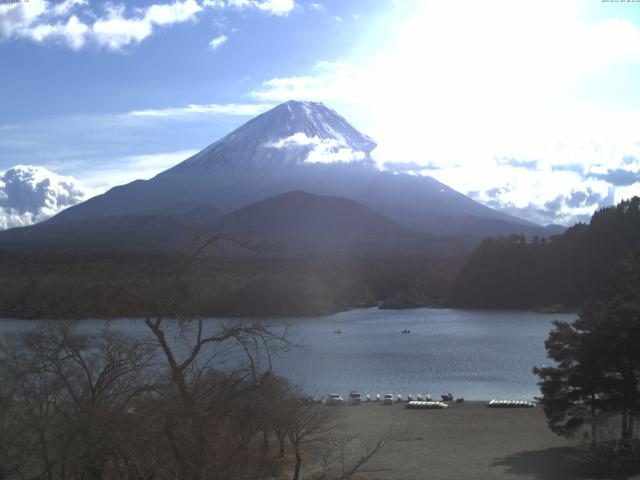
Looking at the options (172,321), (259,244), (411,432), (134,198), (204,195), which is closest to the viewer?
(259,244)

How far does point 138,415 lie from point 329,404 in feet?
40.2

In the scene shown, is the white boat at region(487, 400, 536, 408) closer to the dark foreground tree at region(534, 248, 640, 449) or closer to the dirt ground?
the dirt ground

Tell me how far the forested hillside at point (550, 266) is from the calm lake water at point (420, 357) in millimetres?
8348

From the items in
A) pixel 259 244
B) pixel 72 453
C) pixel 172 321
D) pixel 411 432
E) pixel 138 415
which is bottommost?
pixel 411 432

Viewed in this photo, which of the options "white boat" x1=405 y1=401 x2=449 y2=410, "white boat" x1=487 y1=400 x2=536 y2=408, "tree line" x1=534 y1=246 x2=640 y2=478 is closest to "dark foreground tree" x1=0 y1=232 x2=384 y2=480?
"tree line" x1=534 y1=246 x2=640 y2=478

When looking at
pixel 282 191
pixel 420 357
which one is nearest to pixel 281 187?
pixel 282 191

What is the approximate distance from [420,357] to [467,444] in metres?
13.6

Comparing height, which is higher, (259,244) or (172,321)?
(259,244)

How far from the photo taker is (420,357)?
2619 cm

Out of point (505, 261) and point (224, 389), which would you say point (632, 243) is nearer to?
point (505, 261)

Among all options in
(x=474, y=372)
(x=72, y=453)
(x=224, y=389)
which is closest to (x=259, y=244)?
(x=224, y=389)

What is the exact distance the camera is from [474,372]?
73.6 feet

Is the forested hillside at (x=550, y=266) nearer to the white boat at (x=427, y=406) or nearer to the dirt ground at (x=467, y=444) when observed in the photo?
the white boat at (x=427, y=406)

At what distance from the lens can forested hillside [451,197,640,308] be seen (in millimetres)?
47188
